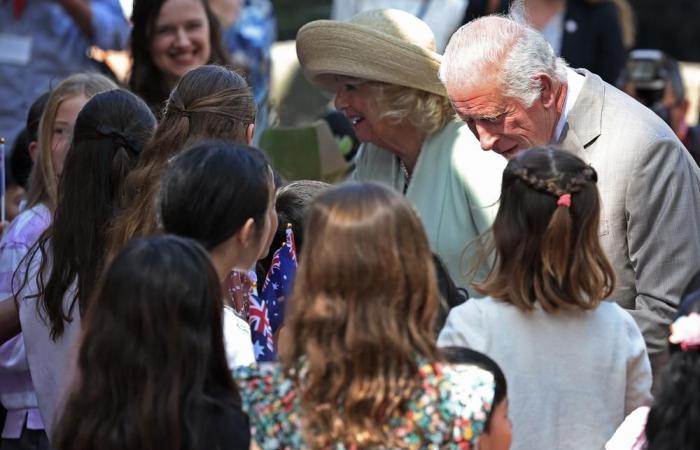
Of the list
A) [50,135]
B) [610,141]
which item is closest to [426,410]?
[610,141]

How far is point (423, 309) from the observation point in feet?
9.32

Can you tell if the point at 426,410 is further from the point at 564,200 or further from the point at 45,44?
the point at 45,44

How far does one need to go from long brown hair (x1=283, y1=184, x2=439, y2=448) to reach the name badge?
413cm

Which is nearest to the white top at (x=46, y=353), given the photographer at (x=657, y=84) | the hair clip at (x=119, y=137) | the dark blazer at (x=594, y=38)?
the hair clip at (x=119, y=137)

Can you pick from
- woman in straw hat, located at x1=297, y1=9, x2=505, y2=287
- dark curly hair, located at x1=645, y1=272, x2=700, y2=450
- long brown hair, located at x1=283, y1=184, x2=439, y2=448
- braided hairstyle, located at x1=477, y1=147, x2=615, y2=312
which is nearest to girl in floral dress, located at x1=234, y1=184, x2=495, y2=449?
long brown hair, located at x1=283, y1=184, x2=439, y2=448

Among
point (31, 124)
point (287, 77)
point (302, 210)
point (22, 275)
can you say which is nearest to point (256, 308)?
point (302, 210)

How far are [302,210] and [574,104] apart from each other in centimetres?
92

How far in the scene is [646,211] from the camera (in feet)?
13.1

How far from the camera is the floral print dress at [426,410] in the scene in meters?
2.78

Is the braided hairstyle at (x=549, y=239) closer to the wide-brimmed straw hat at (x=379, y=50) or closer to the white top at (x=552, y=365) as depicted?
the white top at (x=552, y=365)

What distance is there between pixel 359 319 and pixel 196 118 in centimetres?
124

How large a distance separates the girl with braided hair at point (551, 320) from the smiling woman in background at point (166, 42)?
2755mm

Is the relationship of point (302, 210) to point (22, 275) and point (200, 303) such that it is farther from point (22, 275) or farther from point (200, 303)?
point (200, 303)

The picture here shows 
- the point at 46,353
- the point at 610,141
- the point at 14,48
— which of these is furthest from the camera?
the point at 14,48
